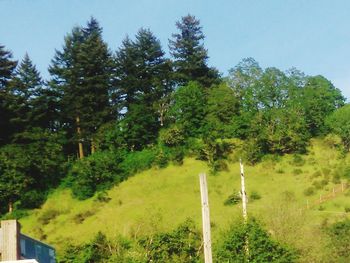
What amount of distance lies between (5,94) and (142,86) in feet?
47.8

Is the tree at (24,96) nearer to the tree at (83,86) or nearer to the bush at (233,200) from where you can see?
the tree at (83,86)

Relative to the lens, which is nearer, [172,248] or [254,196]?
[172,248]

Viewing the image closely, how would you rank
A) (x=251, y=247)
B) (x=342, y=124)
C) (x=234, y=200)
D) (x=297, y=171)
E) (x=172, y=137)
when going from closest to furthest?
(x=251, y=247) < (x=234, y=200) < (x=297, y=171) < (x=172, y=137) < (x=342, y=124)

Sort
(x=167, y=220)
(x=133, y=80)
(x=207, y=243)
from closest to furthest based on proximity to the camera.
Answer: (x=207, y=243), (x=167, y=220), (x=133, y=80)

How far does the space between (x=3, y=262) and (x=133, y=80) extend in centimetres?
5894

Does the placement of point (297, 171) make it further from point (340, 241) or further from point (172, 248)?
point (172, 248)

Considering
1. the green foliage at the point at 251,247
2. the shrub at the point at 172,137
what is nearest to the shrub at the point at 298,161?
the shrub at the point at 172,137

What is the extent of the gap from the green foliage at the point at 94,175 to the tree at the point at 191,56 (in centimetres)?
1542

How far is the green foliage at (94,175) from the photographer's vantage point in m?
51.9

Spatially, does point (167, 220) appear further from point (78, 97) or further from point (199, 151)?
point (78, 97)

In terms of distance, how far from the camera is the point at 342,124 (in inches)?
2317

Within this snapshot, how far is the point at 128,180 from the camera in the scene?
→ 53.5 meters

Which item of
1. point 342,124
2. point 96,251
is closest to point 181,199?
point 96,251

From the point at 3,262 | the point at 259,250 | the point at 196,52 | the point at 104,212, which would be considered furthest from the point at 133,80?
the point at 3,262
